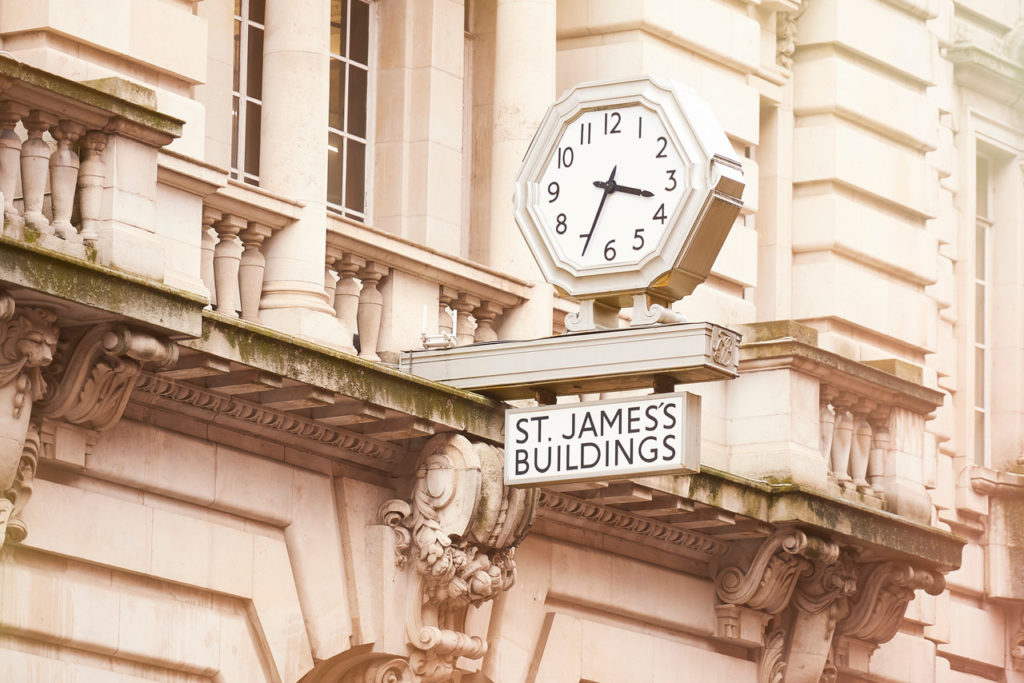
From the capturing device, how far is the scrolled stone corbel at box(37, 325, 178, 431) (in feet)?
45.4

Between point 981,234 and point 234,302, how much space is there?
1059cm

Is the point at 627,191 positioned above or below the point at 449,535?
above

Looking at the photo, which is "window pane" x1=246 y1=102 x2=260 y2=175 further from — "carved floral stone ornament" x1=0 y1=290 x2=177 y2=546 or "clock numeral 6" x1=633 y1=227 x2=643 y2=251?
"clock numeral 6" x1=633 y1=227 x2=643 y2=251

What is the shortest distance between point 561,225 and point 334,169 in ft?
14.2

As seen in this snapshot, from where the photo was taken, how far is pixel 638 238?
13.8 m

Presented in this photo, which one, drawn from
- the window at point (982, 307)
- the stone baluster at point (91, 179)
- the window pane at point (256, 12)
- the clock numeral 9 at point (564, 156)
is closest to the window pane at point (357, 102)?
the window pane at point (256, 12)

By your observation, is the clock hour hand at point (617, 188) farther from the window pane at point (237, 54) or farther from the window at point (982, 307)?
the window at point (982, 307)

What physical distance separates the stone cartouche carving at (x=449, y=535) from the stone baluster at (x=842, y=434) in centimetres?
397

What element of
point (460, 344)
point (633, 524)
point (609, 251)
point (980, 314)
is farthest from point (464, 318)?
point (980, 314)

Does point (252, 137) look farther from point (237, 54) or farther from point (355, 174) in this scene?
point (355, 174)

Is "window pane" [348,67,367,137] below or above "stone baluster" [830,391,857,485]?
above

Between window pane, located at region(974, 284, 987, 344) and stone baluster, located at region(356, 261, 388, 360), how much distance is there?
351 inches

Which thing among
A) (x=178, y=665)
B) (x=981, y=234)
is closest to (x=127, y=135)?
(x=178, y=665)

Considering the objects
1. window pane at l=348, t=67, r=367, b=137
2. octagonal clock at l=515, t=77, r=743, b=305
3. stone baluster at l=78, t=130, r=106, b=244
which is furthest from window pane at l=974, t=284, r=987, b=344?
stone baluster at l=78, t=130, r=106, b=244
